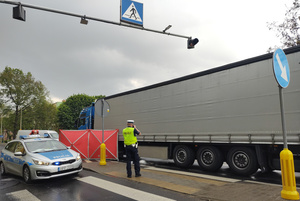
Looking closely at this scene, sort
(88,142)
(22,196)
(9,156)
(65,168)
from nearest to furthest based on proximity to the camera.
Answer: (22,196), (65,168), (9,156), (88,142)

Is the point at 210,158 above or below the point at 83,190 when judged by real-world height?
above

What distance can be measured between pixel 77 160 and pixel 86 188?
58.4 inches

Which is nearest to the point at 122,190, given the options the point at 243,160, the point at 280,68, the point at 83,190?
the point at 83,190

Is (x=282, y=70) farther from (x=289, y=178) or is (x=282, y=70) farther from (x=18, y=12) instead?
(x=18, y=12)

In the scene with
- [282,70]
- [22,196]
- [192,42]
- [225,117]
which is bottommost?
[22,196]

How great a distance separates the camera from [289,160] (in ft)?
13.7

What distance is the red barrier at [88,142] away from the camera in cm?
1069

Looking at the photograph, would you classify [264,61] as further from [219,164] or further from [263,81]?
[219,164]

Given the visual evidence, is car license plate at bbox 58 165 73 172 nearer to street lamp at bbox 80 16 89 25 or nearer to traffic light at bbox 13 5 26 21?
traffic light at bbox 13 5 26 21

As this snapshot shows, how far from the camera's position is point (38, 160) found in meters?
6.30

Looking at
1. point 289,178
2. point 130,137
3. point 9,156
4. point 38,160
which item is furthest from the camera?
point 9,156

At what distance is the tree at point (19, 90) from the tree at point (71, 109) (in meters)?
4.71

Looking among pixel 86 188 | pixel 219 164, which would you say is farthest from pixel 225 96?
pixel 86 188

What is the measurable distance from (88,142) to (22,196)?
5.74 m
